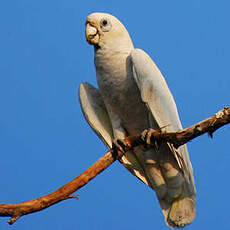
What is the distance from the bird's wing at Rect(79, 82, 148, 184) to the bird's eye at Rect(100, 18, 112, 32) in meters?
0.55

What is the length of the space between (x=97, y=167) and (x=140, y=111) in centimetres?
63

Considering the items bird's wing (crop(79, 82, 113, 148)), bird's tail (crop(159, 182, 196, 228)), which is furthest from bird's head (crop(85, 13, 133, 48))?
bird's tail (crop(159, 182, 196, 228))

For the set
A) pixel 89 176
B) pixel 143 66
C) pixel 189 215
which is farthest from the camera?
pixel 189 215

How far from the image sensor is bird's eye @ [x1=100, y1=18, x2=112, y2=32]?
3146 millimetres

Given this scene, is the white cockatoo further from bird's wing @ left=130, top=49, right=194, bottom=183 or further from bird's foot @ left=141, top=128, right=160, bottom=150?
bird's foot @ left=141, top=128, right=160, bottom=150

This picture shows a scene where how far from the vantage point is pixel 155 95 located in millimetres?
2930

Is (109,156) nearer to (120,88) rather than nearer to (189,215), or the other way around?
(120,88)

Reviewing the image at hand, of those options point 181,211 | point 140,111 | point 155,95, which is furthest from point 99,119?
point 181,211

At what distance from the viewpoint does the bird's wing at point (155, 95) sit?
291 centimetres

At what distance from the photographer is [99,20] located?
10.3 feet

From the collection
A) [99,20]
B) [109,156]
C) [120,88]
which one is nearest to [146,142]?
[109,156]

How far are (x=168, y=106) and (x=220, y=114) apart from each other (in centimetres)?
62

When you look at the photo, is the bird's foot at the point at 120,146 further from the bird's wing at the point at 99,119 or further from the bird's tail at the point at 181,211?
the bird's tail at the point at 181,211

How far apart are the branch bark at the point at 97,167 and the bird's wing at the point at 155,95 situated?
151 mm
